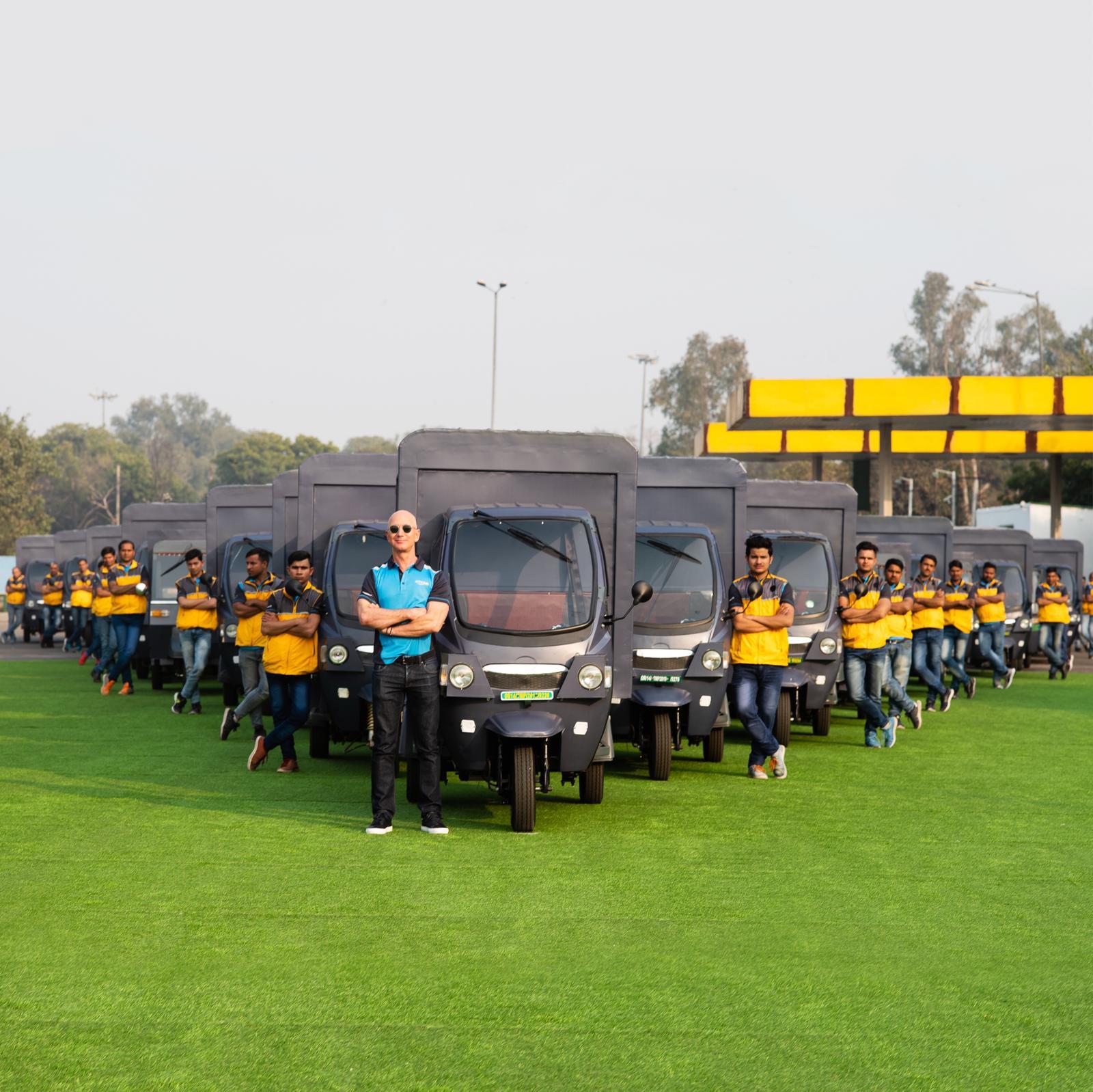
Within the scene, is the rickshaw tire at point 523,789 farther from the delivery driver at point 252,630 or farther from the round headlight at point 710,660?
the delivery driver at point 252,630

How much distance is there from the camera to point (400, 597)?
32.2ft

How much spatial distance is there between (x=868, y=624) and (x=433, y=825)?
688cm

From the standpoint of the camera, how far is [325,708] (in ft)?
44.2

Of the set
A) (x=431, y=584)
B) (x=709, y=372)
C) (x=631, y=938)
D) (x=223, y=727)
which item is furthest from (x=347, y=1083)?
(x=709, y=372)

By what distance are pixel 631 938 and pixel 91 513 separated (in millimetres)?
120231

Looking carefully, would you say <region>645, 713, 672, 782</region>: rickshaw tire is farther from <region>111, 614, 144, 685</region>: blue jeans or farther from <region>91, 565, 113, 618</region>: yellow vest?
<region>91, 565, 113, 618</region>: yellow vest

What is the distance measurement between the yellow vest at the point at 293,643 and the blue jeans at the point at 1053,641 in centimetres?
1617

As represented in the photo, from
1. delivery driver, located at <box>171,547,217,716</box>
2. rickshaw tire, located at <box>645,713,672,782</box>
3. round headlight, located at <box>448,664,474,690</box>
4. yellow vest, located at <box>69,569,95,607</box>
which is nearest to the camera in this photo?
round headlight, located at <box>448,664,474,690</box>

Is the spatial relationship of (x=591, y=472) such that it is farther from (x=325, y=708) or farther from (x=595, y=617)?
(x=325, y=708)

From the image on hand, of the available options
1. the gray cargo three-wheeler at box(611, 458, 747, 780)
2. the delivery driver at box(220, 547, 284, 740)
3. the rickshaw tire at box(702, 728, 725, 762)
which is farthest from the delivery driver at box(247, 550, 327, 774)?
the rickshaw tire at box(702, 728, 725, 762)

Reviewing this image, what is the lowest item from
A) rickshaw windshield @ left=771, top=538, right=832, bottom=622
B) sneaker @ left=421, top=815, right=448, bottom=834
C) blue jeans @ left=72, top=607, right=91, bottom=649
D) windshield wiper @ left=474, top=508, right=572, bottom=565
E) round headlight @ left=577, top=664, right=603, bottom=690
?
blue jeans @ left=72, top=607, right=91, bottom=649

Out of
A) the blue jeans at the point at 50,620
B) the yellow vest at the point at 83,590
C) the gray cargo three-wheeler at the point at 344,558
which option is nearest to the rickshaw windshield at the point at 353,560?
the gray cargo three-wheeler at the point at 344,558

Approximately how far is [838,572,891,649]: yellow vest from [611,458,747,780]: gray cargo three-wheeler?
1.46m

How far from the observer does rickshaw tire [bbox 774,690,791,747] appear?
14906 millimetres
